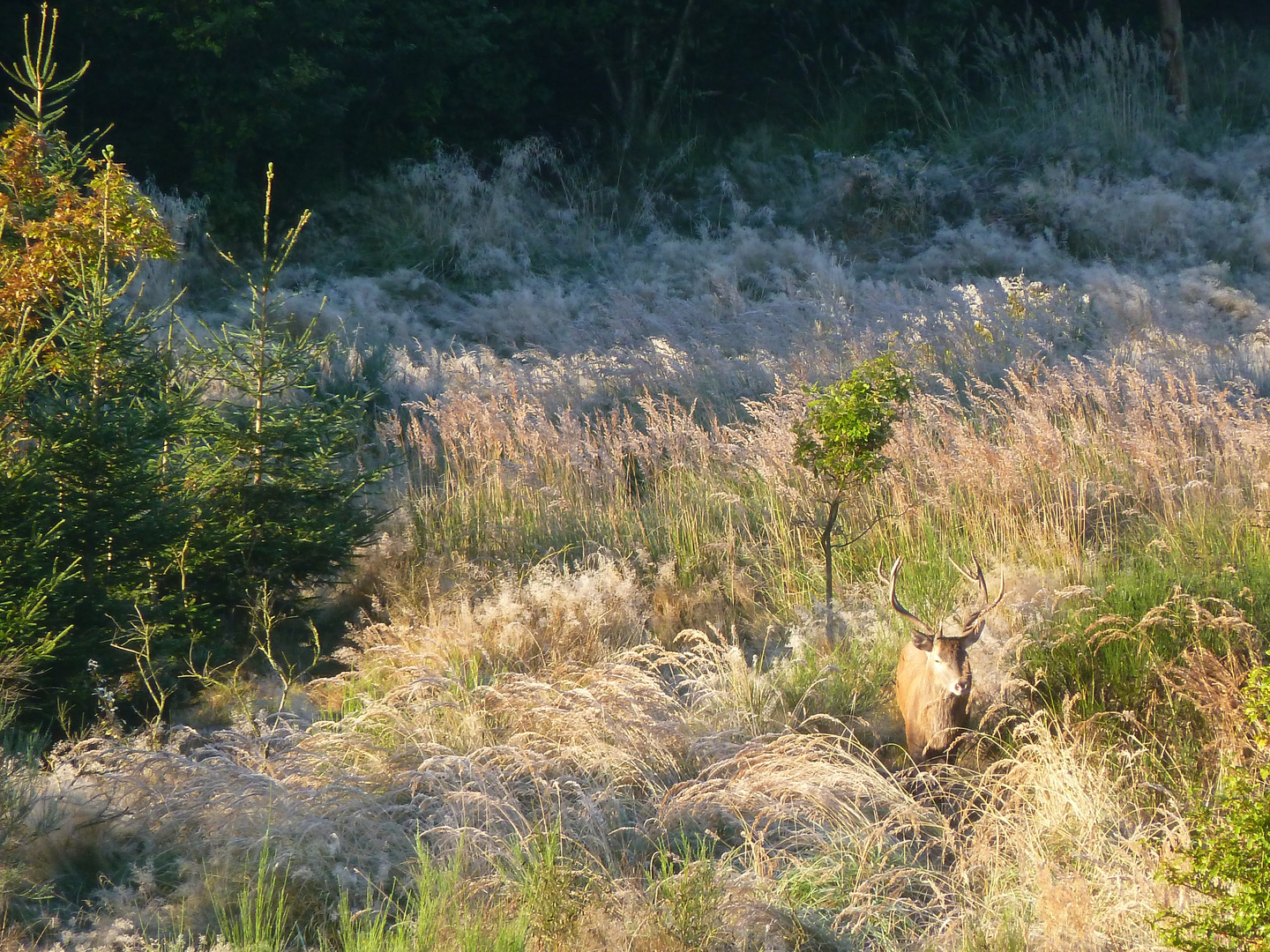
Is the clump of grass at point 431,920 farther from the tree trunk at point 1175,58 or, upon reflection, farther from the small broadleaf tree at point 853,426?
the tree trunk at point 1175,58

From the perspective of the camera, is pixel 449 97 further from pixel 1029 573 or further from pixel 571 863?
pixel 571 863

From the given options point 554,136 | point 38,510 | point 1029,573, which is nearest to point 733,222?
point 554,136

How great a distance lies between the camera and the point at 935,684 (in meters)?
4.10

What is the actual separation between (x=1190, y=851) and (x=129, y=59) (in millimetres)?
14299

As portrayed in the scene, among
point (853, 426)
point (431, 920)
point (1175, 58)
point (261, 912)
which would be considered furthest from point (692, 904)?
point (1175, 58)

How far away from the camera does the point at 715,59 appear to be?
699 inches

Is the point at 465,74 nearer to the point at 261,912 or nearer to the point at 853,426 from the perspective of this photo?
the point at 853,426

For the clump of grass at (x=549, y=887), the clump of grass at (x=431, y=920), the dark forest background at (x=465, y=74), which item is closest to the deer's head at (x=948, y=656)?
the clump of grass at (x=549, y=887)

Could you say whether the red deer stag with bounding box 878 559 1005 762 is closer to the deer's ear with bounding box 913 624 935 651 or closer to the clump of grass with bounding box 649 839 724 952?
the deer's ear with bounding box 913 624 935 651

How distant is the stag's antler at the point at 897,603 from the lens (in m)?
4.12

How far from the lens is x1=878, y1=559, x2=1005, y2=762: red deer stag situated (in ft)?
13.2

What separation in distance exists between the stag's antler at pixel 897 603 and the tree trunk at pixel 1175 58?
1260 cm

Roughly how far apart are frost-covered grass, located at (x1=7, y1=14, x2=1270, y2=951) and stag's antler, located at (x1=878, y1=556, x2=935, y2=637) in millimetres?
135

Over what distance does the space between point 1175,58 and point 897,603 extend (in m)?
14.3
